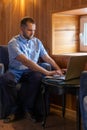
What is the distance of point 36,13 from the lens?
4.07 meters

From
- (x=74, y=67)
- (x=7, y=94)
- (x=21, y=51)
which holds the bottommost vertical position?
(x=7, y=94)

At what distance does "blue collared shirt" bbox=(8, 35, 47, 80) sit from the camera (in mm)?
3441

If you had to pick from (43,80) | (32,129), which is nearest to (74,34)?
(43,80)

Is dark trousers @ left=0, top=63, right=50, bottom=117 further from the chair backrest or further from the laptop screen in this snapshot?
the laptop screen

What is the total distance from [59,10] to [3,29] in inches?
52.7

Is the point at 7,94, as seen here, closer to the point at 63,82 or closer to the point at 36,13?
the point at 63,82

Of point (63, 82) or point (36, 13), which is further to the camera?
point (36, 13)

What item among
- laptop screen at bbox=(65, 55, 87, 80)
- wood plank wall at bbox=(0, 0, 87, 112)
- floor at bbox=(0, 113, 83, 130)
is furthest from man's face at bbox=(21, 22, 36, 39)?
floor at bbox=(0, 113, 83, 130)

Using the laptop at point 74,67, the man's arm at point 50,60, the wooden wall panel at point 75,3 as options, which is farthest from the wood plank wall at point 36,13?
the laptop at point 74,67

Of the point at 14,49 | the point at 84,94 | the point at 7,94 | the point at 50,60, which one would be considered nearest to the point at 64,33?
the point at 50,60

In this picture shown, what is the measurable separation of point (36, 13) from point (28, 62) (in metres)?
1.01

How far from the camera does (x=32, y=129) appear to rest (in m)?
3.12

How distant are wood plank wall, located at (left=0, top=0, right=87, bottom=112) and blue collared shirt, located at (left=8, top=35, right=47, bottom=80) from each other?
0.25 metres

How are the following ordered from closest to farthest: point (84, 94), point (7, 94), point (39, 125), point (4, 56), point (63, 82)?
point (84, 94)
point (63, 82)
point (39, 125)
point (7, 94)
point (4, 56)
